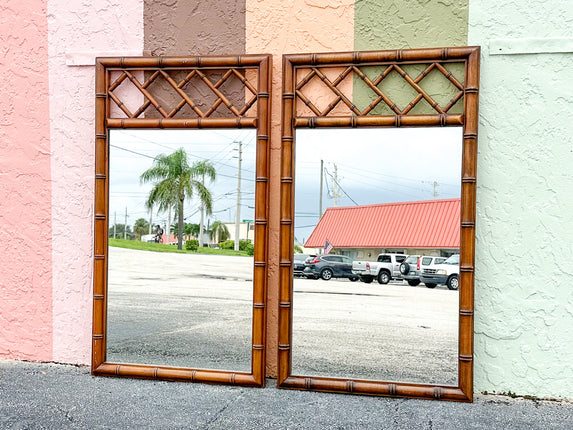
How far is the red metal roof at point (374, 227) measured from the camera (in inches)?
186

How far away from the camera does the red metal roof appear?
4719mm

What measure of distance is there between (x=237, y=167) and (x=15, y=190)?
1.92 metres

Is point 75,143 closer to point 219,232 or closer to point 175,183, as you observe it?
point 175,183

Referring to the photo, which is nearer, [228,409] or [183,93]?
[228,409]

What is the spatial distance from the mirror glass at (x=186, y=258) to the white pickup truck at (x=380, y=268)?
0.84m

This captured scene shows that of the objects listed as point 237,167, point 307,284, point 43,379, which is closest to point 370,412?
point 307,284

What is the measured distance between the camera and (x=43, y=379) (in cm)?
473

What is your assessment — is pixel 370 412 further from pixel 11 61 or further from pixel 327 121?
pixel 11 61

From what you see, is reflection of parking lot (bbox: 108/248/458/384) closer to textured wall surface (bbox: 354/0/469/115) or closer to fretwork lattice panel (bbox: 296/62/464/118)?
fretwork lattice panel (bbox: 296/62/464/118)

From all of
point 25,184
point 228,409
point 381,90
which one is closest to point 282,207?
point 381,90

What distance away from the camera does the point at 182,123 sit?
4773 mm

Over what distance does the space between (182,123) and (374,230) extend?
1.68 m

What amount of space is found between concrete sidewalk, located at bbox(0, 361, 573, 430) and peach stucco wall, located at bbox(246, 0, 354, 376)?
23.5 inches

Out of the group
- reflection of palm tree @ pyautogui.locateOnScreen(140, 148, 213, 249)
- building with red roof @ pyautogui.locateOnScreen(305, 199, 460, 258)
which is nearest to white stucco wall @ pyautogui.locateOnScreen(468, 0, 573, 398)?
building with red roof @ pyautogui.locateOnScreen(305, 199, 460, 258)
